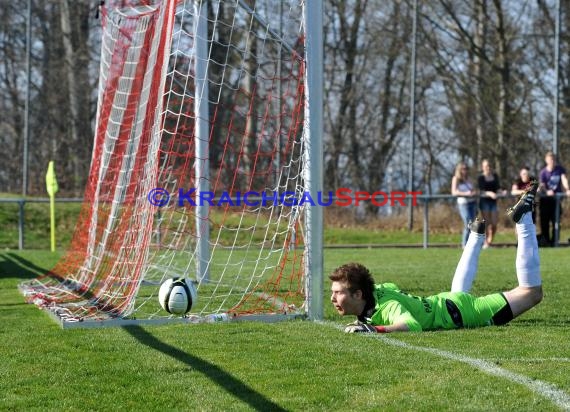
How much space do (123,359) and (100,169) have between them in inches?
246

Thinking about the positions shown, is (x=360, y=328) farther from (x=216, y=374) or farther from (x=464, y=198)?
(x=464, y=198)

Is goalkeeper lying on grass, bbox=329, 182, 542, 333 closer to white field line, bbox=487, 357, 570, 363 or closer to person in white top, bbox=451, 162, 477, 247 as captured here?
white field line, bbox=487, 357, 570, 363

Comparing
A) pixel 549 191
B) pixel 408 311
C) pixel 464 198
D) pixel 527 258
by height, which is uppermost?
pixel 549 191

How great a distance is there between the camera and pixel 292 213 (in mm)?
8609

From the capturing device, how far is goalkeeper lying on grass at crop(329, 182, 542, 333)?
6809 mm

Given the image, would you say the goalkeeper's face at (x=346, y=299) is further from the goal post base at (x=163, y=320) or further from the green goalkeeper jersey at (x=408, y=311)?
the goal post base at (x=163, y=320)

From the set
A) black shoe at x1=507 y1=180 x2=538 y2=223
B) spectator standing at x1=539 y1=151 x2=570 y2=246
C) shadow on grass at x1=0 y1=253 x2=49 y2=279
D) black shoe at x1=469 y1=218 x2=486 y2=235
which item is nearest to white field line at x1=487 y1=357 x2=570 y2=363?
black shoe at x1=507 y1=180 x2=538 y2=223

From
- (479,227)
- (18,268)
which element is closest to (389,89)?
(18,268)

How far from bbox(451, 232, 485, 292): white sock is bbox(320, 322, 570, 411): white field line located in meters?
1.14

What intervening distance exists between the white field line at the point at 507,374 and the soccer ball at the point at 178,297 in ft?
5.70

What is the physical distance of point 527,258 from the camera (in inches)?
280

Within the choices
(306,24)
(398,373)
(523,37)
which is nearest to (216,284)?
(306,24)

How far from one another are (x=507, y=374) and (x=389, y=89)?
25094 mm

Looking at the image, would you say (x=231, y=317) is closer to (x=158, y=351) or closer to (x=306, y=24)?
(x=158, y=351)
